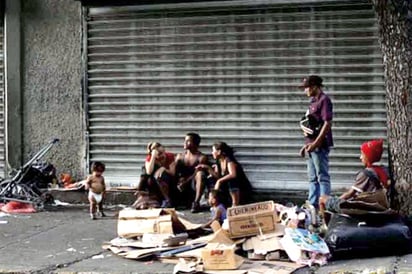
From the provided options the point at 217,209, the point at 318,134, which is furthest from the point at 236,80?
the point at 217,209

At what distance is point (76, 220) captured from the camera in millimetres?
10273

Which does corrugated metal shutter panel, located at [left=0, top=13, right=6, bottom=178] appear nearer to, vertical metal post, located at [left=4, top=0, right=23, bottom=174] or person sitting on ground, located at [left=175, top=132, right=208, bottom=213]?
vertical metal post, located at [left=4, top=0, right=23, bottom=174]

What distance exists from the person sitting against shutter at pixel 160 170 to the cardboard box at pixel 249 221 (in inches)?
121

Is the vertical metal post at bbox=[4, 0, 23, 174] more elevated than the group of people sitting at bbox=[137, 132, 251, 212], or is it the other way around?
the vertical metal post at bbox=[4, 0, 23, 174]

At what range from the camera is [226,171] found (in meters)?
10.5

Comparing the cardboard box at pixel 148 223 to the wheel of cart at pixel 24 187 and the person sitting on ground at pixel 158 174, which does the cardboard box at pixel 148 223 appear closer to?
the person sitting on ground at pixel 158 174

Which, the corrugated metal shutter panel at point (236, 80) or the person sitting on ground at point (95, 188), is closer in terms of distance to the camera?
the person sitting on ground at point (95, 188)

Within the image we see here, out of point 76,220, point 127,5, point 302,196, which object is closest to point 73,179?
point 76,220

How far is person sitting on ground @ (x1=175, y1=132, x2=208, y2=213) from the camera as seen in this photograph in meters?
10.6

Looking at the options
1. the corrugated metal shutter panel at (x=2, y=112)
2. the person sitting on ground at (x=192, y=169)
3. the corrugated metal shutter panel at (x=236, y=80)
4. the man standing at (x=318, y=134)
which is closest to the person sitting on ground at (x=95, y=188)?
the person sitting on ground at (x=192, y=169)

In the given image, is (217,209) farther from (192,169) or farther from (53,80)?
(53,80)

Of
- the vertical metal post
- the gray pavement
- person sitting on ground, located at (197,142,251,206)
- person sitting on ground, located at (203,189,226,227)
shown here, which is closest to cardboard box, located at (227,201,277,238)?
the gray pavement

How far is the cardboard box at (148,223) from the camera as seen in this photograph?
27.1ft

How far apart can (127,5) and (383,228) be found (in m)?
5.56
